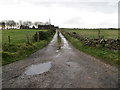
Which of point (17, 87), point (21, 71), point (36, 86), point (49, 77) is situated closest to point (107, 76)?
point (49, 77)

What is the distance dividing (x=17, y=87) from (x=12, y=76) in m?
1.29

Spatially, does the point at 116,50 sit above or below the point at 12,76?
above

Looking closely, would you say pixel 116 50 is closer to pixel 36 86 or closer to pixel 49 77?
pixel 49 77

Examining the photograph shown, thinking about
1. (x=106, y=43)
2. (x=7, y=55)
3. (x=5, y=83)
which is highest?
(x=106, y=43)

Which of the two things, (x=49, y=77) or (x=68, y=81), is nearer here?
(x=68, y=81)

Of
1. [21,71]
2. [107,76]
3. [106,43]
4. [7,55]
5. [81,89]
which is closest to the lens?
[81,89]

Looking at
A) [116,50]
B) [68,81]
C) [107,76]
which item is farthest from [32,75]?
[116,50]

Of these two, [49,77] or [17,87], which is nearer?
[17,87]

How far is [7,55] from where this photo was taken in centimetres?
838

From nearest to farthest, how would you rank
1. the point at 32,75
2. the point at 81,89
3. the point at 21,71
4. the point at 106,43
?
the point at 81,89, the point at 32,75, the point at 21,71, the point at 106,43

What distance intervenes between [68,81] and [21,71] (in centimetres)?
278

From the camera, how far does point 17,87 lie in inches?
169

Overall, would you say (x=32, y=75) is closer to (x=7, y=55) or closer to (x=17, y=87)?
(x=17, y=87)

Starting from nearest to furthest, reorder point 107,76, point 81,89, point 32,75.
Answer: point 81,89 → point 107,76 → point 32,75
